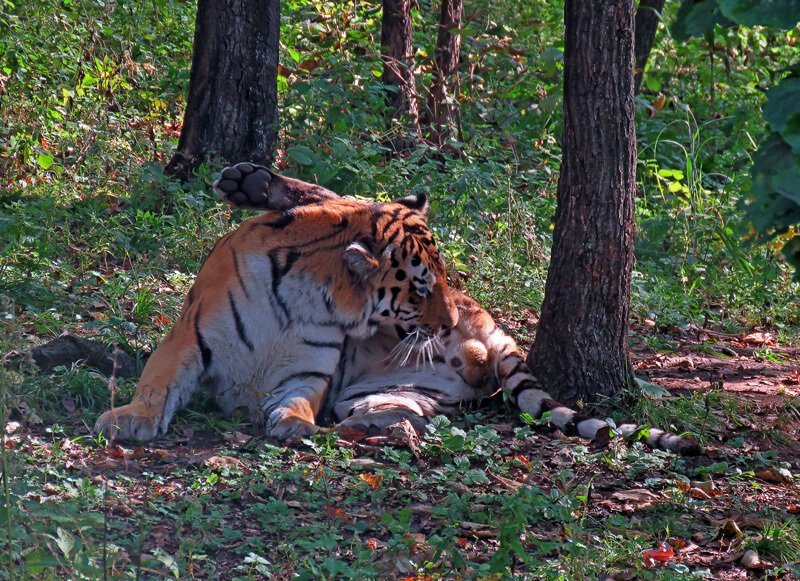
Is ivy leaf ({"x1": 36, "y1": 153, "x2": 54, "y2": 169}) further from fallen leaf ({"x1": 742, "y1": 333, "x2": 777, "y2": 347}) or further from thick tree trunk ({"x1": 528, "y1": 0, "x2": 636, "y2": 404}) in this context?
fallen leaf ({"x1": 742, "y1": 333, "x2": 777, "y2": 347})

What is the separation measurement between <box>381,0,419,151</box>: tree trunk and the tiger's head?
379 cm

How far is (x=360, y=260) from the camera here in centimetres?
468

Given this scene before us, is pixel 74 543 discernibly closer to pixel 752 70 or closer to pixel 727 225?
pixel 727 225

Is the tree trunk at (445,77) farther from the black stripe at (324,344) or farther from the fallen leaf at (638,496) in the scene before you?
the fallen leaf at (638,496)

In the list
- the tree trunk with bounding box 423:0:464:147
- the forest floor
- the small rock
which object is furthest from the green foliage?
the tree trunk with bounding box 423:0:464:147

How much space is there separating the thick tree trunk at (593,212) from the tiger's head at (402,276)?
0.54m

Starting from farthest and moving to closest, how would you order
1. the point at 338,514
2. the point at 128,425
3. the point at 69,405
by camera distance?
1. the point at 69,405
2. the point at 128,425
3. the point at 338,514

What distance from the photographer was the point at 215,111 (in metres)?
7.21

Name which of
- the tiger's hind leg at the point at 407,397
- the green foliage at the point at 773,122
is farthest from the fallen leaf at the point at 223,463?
the green foliage at the point at 773,122

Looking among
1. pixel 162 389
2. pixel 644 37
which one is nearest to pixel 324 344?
pixel 162 389

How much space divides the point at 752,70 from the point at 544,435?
8.82m

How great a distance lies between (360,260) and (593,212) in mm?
1093

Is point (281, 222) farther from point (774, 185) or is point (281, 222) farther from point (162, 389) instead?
point (774, 185)

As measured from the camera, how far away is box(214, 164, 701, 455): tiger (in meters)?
4.90
